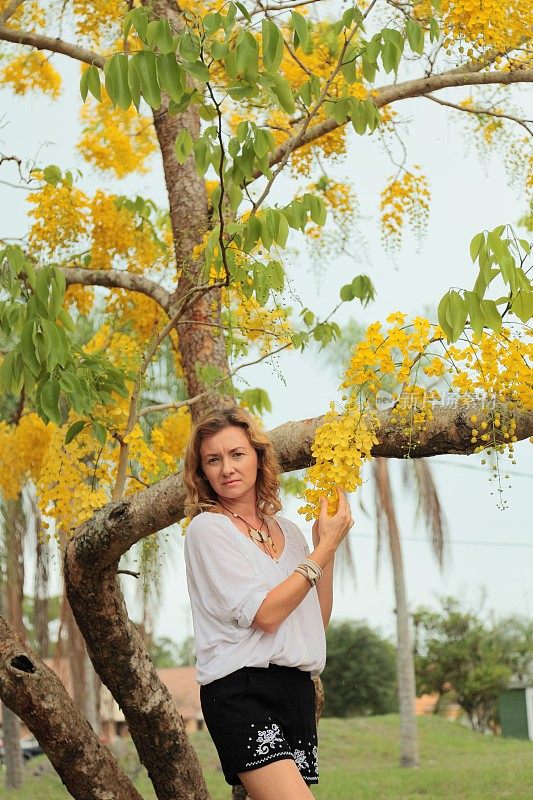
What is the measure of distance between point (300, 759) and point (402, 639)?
12.2 m

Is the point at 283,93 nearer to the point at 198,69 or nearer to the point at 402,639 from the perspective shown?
the point at 198,69

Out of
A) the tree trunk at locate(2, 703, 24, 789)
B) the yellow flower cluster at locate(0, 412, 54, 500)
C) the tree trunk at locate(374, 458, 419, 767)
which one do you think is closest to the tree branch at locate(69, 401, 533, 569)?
the yellow flower cluster at locate(0, 412, 54, 500)

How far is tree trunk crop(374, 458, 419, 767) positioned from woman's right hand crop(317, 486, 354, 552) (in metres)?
11.3

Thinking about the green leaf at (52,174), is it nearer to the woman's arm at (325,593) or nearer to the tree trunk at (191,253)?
the tree trunk at (191,253)

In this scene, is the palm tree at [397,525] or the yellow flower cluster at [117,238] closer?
the yellow flower cluster at [117,238]

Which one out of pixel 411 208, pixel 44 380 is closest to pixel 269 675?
pixel 44 380

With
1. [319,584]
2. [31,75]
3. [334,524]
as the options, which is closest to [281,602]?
[334,524]

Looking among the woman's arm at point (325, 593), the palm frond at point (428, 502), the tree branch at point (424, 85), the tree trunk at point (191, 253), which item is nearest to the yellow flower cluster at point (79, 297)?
the tree trunk at point (191, 253)

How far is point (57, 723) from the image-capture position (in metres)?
3.60

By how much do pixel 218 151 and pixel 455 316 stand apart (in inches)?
45.7

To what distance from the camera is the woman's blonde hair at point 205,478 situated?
2.47 meters

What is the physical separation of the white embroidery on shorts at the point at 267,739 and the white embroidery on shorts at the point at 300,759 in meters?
0.13

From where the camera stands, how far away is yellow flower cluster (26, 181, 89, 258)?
5.36 meters

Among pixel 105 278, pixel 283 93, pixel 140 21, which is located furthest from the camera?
pixel 105 278
